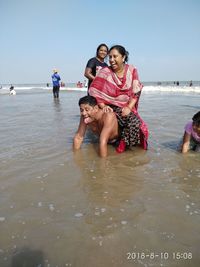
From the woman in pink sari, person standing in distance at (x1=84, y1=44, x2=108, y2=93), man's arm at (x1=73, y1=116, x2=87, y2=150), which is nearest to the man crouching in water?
man's arm at (x1=73, y1=116, x2=87, y2=150)

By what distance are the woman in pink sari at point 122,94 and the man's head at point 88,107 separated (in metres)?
0.21

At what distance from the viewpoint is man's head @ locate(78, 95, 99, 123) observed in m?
3.44

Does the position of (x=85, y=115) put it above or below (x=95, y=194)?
above

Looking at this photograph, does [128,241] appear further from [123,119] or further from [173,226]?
[123,119]

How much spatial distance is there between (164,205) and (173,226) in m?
0.29

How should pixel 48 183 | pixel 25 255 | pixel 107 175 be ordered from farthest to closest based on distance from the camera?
1. pixel 107 175
2. pixel 48 183
3. pixel 25 255

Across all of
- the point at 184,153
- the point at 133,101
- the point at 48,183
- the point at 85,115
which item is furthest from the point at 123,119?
the point at 48,183

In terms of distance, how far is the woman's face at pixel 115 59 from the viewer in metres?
3.65

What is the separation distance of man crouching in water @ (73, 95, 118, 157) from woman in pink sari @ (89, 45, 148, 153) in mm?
144

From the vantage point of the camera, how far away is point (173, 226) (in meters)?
1.75

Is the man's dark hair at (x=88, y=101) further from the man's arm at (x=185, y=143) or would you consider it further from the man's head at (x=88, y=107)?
the man's arm at (x=185, y=143)

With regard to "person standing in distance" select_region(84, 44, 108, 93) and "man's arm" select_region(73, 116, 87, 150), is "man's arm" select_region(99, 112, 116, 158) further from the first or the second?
"person standing in distance" select_region(84, 44, 108, 93)
